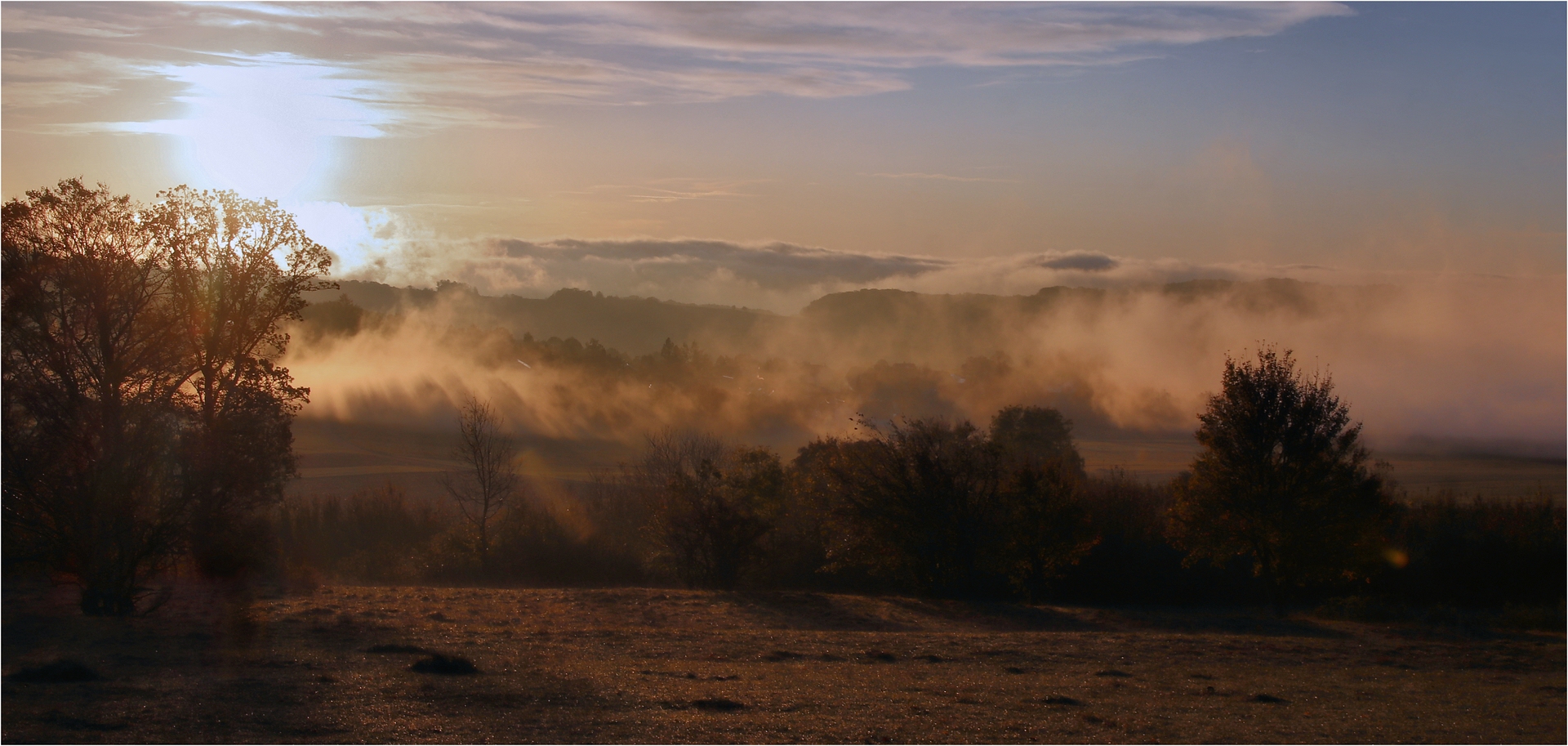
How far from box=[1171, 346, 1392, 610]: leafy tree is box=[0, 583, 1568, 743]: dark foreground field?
4.37 metres

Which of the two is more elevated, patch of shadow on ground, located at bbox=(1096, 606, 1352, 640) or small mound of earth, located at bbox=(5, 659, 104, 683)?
small mound of earth, located at bbox=(5, 659, 104, 683)

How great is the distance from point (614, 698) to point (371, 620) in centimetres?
1019

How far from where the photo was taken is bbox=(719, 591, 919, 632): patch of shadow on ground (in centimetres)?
2520

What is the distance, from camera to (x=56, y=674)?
12.2 m

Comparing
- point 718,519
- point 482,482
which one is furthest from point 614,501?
point 718,519

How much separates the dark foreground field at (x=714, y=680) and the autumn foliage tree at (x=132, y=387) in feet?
5.27

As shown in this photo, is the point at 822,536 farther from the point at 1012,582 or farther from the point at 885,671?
the point at 885,671

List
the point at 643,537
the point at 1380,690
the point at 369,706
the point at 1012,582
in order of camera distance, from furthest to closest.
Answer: the point at 643,537, the point at 1012,582, the point at 1380,690, the point at 369,706

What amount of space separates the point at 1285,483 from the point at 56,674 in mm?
27903

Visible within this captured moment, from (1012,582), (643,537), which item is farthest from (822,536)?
(643,537)

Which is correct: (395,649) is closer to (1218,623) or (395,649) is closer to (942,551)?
(1218,623)

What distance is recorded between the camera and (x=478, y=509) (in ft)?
202

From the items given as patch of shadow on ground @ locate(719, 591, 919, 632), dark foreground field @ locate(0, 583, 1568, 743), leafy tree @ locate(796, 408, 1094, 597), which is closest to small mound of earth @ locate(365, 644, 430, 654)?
dark foreground field @ locate(0, 583, 1568, 743)

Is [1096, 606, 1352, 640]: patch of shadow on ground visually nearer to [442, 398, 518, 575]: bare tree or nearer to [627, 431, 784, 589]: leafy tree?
[627, 431, 784, 589]: leafy tree
